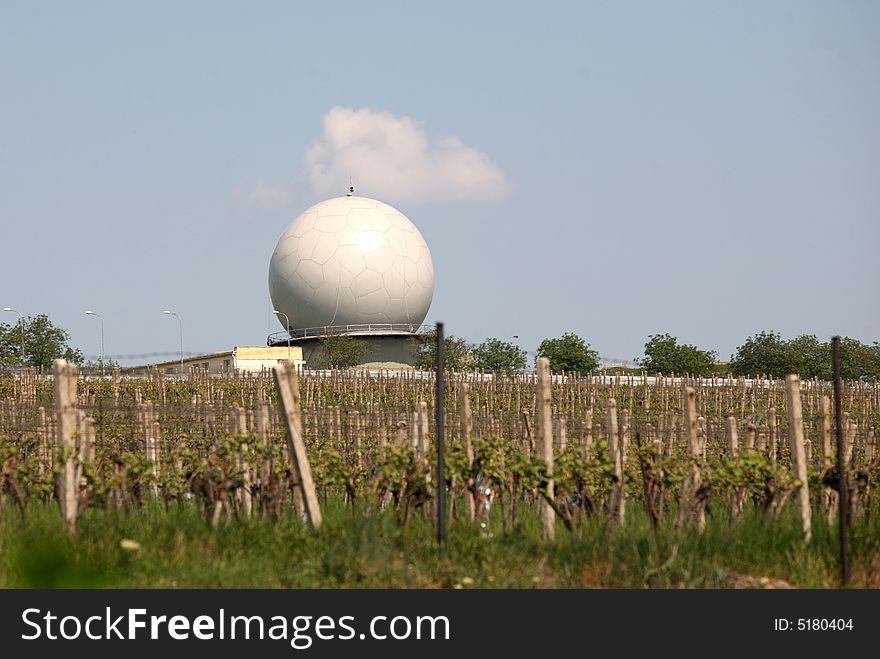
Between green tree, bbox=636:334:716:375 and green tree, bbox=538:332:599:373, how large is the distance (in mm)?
3241

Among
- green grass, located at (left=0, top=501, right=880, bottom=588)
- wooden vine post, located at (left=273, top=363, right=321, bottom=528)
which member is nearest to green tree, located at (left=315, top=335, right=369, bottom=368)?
wooden vine post, located at (left=273, top=363, right=321, bottom=528)

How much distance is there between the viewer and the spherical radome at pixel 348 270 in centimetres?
5475

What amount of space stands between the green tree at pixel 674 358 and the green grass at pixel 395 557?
179 ft

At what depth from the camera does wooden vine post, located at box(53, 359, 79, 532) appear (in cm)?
889

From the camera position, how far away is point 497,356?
62.6 meters

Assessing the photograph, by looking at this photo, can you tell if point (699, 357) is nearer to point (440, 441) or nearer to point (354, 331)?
point (354, 331)

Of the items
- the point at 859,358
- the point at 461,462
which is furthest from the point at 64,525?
the point at 859,358

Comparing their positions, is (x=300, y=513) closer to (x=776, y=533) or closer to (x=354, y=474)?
(x=354, y=474)

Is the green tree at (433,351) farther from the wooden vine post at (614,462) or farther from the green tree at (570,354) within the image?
the wooden vine post at (614,462)

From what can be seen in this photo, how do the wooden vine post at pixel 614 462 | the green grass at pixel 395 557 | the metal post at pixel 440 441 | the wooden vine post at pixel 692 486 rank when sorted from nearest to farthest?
the green grass at pixel 395 557
the metal post at pixel 440 441
the wooden vine post at pixel 692 486
the wooden vine post at pixel 614 462

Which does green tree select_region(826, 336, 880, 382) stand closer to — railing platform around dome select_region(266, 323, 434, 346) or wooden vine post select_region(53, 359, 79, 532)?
railing platform around dome select_region(266, 323, 434, 346)

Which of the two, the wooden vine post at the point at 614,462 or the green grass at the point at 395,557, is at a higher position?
the wooden vine post at the point at 614,462

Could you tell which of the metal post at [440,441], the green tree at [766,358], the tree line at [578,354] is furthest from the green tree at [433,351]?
the metal post at [440,441]

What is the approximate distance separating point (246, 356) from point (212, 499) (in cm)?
4726
